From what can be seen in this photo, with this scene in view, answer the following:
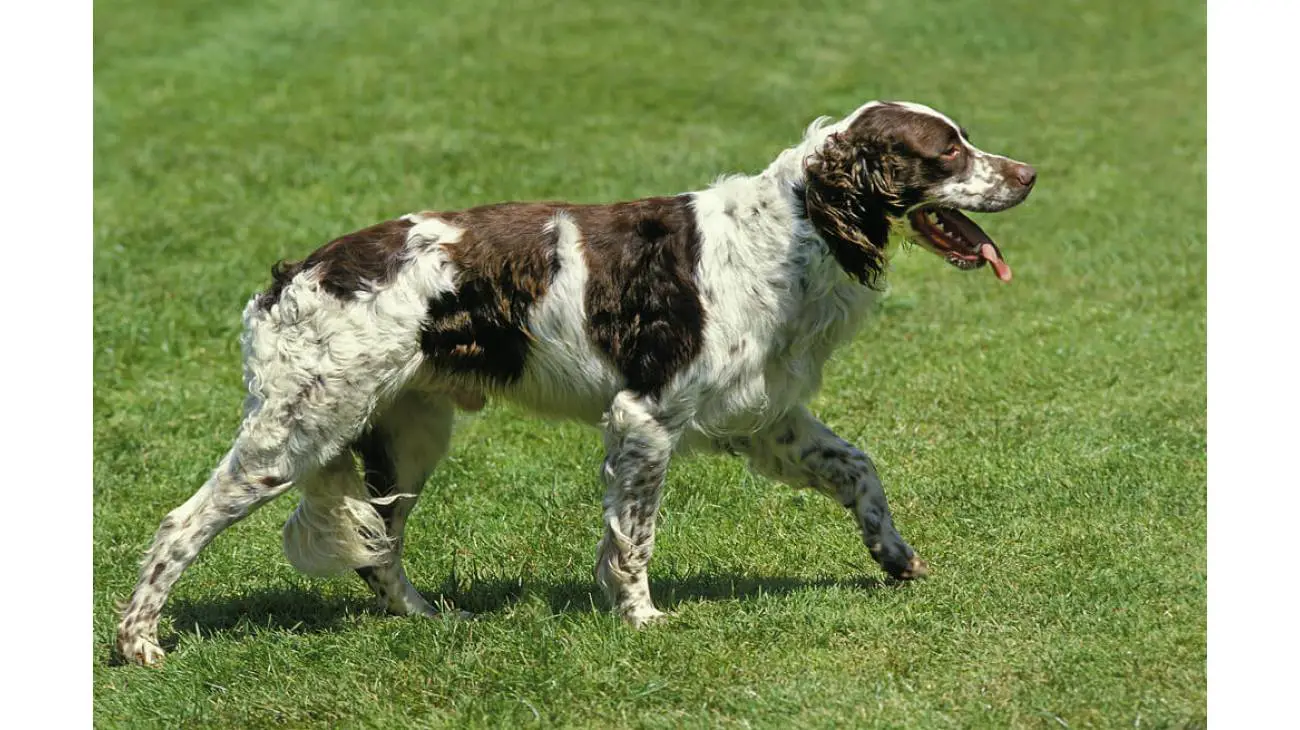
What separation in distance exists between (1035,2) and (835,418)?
12.3 m

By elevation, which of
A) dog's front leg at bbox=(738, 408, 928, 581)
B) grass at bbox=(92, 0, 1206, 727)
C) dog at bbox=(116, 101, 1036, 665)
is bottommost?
grass at bbox=(92, 0, 1206, 727)

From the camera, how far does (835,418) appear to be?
8648 millimetres

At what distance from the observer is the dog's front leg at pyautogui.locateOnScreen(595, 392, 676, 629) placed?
570 cm

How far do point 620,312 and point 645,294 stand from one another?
0.11m

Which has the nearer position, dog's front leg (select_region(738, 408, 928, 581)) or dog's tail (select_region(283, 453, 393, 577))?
dog's tail (select_region(283, 453, 393, 577))

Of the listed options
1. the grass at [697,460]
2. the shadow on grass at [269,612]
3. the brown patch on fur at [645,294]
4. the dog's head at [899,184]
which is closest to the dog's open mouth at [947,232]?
the dog's head at [899,184]

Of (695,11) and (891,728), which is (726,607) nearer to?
(891,728)

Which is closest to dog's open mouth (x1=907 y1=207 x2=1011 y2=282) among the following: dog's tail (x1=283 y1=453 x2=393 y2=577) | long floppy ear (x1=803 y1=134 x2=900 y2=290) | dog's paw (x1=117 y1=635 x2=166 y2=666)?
long floppy ear (x1=803 y1=134 x2=900 y2=290)

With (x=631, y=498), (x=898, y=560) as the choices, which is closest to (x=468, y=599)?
(x=631, y=498)

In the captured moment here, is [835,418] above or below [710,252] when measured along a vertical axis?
below

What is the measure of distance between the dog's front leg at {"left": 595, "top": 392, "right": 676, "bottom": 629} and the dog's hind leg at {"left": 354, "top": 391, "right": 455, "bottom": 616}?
0.81 meters

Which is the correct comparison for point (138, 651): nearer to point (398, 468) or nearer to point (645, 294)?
point (398, 468)

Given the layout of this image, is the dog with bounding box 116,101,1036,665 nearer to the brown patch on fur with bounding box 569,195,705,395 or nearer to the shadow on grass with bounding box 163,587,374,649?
the brown patch on fur with bounding box 569,195,705,395

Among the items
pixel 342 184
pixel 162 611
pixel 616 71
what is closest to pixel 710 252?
pixel 162 611
